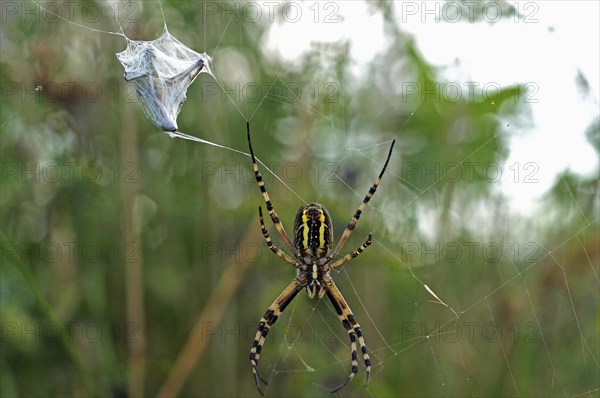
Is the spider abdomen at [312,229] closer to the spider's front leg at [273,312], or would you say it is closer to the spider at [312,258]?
the spider at [312,258]

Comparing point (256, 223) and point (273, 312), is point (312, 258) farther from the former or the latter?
point (256, 223)

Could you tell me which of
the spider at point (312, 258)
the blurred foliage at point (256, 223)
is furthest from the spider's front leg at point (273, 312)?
the blurred foliage at point (256, 223)

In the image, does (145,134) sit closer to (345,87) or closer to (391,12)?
(345,87)

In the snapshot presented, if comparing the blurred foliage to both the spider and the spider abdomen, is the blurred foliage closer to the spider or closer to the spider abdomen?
the spider

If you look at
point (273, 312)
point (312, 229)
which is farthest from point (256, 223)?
point (312, 229)

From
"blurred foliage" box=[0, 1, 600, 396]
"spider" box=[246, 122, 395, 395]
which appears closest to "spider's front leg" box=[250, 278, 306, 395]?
"spider" box=[246, 122, 395, 395]

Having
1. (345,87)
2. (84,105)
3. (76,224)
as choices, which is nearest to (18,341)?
(76,224)
